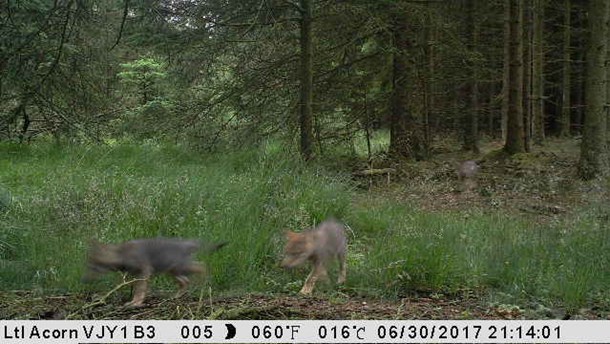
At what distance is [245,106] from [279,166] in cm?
575

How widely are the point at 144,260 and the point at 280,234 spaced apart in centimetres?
222

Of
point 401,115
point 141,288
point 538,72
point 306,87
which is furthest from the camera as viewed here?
point 538,72

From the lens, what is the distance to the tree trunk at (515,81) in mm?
15305

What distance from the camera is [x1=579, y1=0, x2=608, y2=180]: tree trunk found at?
13336 mm

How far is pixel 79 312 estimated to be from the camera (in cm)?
458

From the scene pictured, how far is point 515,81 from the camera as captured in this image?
51.0 ft

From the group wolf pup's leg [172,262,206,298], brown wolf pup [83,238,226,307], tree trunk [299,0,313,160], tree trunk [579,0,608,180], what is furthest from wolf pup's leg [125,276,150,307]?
tree trunk [579,0,608,180]

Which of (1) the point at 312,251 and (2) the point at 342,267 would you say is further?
(2) the point at 342,267

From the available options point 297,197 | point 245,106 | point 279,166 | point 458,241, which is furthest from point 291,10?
point 458,241

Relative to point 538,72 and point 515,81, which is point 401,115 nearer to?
point 515,81

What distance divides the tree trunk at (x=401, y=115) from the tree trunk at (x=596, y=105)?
463 centimetres

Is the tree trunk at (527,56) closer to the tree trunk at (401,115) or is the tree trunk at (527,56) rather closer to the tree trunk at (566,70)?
the tree trunk at (566,70)

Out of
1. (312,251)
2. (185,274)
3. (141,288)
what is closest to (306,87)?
(312,251)

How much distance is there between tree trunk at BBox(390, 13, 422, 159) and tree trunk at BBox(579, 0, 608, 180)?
4.63 metres
